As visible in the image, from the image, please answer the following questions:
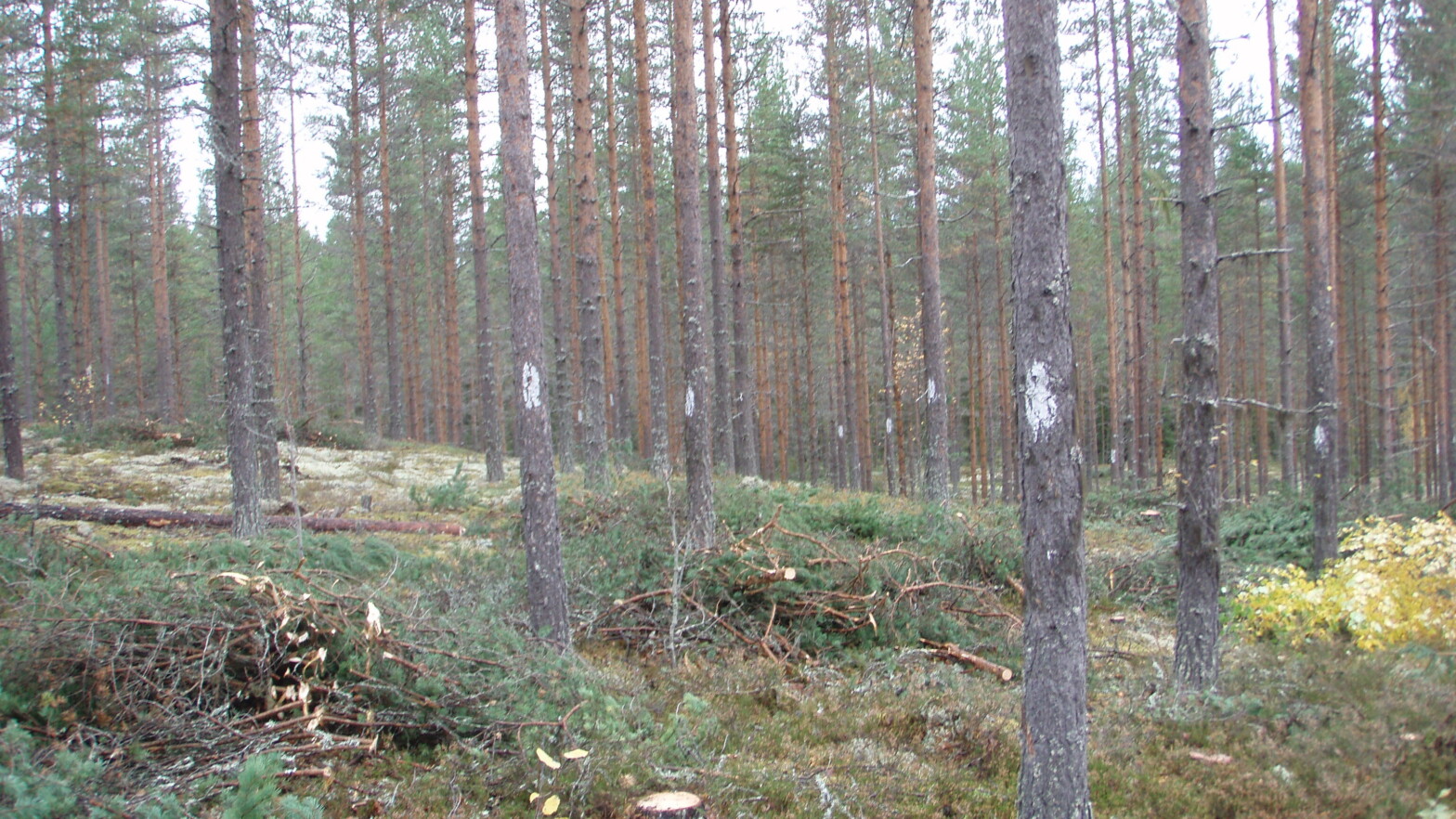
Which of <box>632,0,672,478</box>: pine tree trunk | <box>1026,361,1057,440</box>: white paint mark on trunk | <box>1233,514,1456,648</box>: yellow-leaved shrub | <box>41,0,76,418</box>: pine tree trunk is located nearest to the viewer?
<box>1026,361,1057,440</box>: white paint mark on trunk

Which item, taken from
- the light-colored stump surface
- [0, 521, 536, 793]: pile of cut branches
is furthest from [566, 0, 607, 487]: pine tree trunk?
the light-colored stump surface

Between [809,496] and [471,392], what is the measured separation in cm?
3674

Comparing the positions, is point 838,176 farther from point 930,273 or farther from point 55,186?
point 55,186

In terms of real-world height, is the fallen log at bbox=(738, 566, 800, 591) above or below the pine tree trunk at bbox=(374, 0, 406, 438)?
below

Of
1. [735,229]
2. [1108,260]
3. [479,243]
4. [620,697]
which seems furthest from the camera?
[1108,260]

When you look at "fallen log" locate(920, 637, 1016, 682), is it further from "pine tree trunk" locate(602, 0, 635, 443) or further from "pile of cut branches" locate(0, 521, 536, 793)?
"pine tree trunk" locate(602, 0, 635, 443)

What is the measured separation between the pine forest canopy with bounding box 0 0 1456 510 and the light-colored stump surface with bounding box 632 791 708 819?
5601 mm

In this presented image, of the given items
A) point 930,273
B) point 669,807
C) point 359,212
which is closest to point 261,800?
point 669,807

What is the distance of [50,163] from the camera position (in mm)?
22172

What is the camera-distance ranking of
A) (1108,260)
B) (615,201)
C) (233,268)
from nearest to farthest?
(233,268) → (615,201) → (1108,260)

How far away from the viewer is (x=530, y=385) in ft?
21.2

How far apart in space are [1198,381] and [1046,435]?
295cm

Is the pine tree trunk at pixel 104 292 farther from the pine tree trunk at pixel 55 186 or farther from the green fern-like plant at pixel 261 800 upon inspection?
the green fern-like plant at pixel 261 800

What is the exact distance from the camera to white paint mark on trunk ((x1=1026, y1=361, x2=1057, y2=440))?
3746mm
